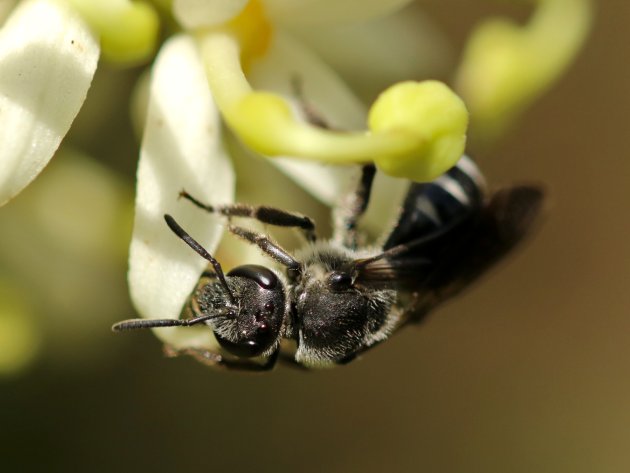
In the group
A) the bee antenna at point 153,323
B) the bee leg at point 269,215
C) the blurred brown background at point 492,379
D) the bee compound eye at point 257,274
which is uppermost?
the bee leg at point 269,215

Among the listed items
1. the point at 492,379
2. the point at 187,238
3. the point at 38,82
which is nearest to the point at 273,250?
the point at 187,238

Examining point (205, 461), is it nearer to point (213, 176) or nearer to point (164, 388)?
point (164, 388)

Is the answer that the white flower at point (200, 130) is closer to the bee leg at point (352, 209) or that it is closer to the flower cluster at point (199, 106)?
the flower cluster at point (199, 106)

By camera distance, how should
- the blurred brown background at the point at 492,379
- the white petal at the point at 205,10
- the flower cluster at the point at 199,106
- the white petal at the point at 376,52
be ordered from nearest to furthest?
the flower cluster at the point at 199,106 → the white petal at the point at 205,10 → the white petal at the point at 376,52 → the blurred brown background at the point at 492,379

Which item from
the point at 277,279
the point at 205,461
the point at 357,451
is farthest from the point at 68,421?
the point at 277,279

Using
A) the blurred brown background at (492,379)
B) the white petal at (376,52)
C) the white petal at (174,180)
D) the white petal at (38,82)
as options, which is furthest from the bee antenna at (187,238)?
the blurred brown background at (492,379)
